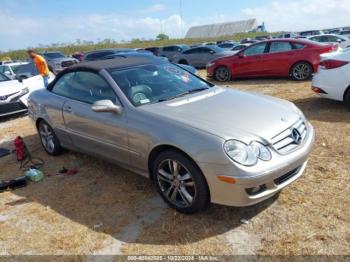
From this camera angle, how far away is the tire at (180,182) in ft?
10.8

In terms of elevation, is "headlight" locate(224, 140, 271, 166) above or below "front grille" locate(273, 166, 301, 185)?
above

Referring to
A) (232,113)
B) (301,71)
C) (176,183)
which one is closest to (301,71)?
(301,71)

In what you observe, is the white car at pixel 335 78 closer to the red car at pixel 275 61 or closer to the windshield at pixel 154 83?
the windshield at pixel 154 83

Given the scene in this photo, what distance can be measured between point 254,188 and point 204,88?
71.8 inches

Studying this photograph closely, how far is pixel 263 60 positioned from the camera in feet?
37.7

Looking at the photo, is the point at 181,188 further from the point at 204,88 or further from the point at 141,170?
the point at 204,88

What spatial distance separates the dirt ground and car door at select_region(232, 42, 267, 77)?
23.1 ft

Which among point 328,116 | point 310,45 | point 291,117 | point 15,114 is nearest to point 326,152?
point 291,117

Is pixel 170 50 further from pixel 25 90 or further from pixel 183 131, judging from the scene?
pixel 183 131

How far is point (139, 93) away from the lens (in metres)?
4.09

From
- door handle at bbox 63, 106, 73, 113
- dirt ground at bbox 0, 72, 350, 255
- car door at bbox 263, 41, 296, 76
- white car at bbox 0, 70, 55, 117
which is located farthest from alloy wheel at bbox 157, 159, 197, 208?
car door at bbox 263, 41, 296, 76

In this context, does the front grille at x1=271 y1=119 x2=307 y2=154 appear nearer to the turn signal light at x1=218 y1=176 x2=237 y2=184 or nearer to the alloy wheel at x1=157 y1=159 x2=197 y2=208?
the turn signal light at x1=218 y1=176 x2=237 y2=184

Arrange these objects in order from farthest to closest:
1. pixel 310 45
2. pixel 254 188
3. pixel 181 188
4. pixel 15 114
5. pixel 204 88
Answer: pixel 310 45 < pixel 15 114 < pixel 204 88 < pixel 181 188 < pixel 254 188

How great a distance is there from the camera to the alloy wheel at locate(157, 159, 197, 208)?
3424 millimetres
